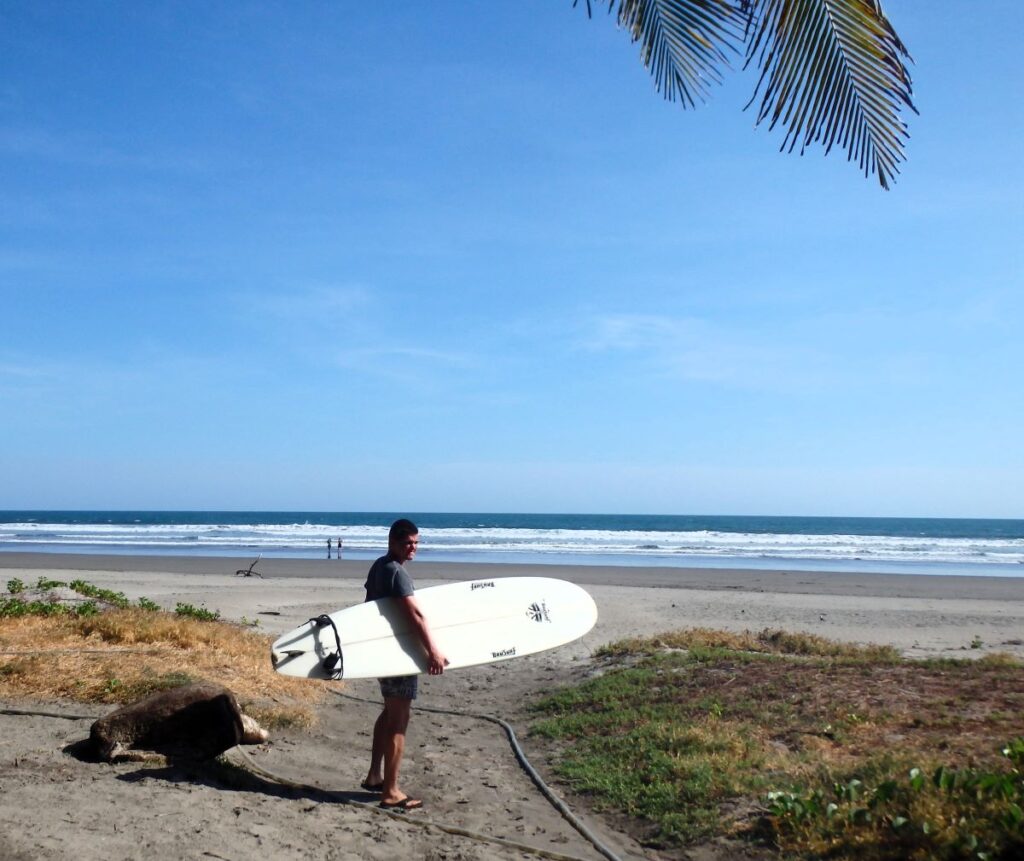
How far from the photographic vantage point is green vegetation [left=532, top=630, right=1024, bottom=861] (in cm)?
410

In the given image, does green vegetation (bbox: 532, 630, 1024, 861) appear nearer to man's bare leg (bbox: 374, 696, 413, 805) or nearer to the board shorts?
man's bare leg (bbox: 374, 696, 413, 805)

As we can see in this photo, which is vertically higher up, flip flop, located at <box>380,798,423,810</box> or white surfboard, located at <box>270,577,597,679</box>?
white surfboard, located at <box>270,577,597,679</box>

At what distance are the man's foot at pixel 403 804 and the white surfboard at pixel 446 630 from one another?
0.70m

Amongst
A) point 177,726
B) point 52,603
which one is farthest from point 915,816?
point 52,603

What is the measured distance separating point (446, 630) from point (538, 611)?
3.08 feet

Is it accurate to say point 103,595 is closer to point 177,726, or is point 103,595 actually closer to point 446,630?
point 177,726

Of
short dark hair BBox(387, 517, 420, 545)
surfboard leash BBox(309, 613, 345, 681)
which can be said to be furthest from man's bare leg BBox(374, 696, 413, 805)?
short dark hair BBox(387, 517, 420, 545)

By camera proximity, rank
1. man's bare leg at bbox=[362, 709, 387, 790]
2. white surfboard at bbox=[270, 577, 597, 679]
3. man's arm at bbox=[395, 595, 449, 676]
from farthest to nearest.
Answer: white surfboard at bbox=[270, 577, 597, 679], man's bare leg at bbox=[362, 709, 387, 790], man's arm at bbox=[395, 595, 449, 676]

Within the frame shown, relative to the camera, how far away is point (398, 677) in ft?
16.9

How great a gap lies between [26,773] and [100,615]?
406 centimetres

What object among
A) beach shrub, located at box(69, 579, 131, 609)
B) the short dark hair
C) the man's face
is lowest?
beach shrub, located at box(69, 579, 131, 609)

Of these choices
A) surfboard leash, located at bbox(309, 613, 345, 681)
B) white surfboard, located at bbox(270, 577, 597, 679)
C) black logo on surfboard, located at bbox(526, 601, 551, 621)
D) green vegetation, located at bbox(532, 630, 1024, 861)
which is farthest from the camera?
black logo on surfboard, located at bbox(526, 601, 551, 621)

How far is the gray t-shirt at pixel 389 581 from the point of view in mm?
5074

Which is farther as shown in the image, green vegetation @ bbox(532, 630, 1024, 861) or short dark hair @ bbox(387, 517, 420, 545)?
short dark hair @ bbox(387, 517, 420, 545)
